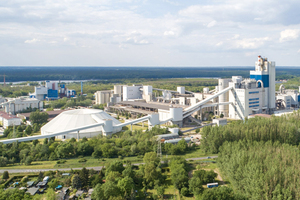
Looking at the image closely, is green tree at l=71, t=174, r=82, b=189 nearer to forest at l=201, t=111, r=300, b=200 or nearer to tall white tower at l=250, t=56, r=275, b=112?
forest at l=201, t=111, r=300, b=200

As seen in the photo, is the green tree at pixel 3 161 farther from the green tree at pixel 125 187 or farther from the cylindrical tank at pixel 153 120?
the cylindrical tank at pixel 153 120

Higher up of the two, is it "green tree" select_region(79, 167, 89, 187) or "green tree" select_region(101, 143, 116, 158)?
"green tree" select_region(101, 143, 116, 158)

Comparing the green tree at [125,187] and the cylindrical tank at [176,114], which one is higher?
the cylindrical tank at [176,114]

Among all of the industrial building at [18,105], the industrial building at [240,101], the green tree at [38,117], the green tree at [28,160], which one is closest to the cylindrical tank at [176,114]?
the industrial building at [240,101]

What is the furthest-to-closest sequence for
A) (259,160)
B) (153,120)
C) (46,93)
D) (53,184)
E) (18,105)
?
(46,93) < (18,105) < (153,120) < (53,184) < (259,160)

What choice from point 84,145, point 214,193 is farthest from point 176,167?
point 84,145

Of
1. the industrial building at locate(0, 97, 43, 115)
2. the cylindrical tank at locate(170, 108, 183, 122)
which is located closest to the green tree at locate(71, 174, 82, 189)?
the cylindrical tank at locate(170, 108, 183, 122)

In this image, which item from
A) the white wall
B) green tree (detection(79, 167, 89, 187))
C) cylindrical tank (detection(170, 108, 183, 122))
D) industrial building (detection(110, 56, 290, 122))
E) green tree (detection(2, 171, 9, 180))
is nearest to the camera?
green tree (detection(79, 167, 89, 187))

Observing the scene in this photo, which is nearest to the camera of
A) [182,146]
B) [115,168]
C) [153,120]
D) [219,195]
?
[219,195]

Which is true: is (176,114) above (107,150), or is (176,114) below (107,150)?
above

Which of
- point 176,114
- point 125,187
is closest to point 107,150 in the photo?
point 125,187

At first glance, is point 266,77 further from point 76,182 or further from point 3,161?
point 3,161
